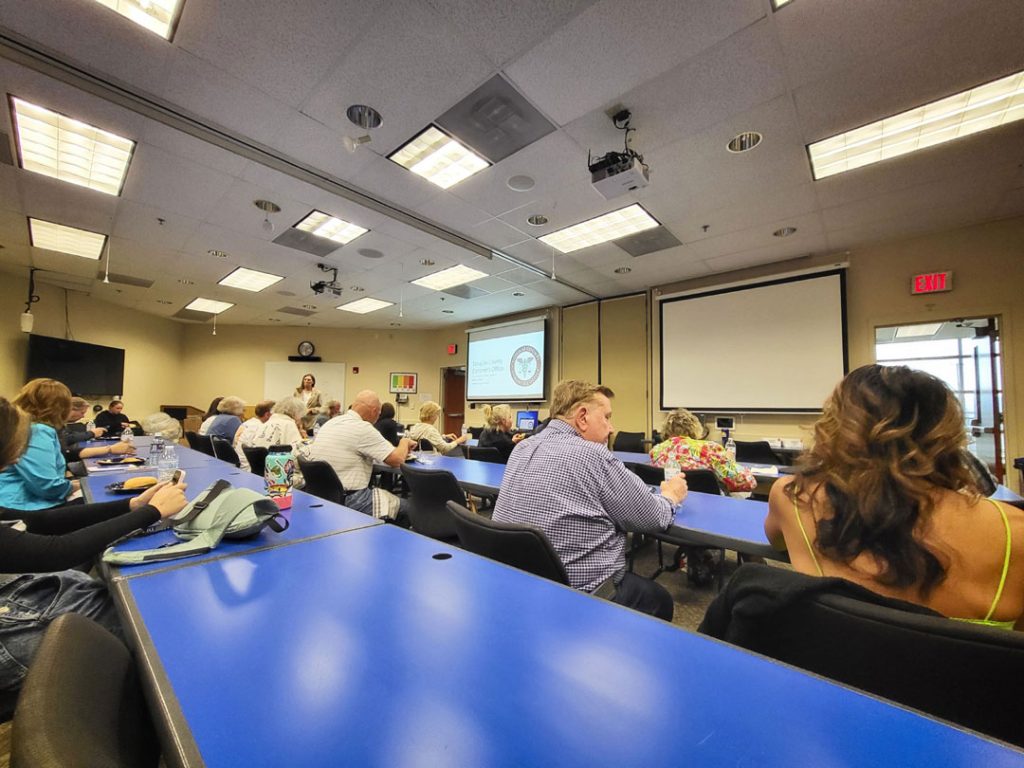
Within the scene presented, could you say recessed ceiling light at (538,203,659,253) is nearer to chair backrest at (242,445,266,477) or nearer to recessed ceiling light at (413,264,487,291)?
recessed ceiling light at (413,264,487,291)

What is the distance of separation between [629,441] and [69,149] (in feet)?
21.4

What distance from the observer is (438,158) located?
10.7 feet

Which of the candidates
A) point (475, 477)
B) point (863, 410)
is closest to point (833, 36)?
point (863, 410)

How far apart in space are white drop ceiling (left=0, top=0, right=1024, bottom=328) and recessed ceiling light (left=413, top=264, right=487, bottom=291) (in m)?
0.81

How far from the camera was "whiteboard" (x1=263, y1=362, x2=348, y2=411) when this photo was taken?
30.2 ft

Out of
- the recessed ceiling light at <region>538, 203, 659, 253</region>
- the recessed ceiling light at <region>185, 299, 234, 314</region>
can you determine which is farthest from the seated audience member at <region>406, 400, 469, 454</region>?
the recessed ceiling light at <region>185, 299, 234, 314</region>

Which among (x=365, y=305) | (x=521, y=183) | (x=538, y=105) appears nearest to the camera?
(x=538, y=105)

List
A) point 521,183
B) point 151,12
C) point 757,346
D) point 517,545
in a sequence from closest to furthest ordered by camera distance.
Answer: point 517,545
point 151,12
point 521,183
point 757,346

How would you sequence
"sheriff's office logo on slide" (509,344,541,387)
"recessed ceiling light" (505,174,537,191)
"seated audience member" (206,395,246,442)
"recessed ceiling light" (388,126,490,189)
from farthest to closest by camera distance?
"sheriff's office logo on slide" (509,344,541,387)
"seated audience member" (206,395,246,442)
"recessed ceiling light" (505,174,537,191)
"recessed ceiling light" (388,126,490,189)

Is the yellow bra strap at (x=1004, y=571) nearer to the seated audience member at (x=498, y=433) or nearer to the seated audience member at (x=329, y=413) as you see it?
the seated audience member at (x=498, y=433)

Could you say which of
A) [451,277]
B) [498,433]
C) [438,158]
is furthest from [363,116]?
[451,277]

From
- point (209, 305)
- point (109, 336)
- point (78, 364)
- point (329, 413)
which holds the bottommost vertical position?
point (329, 413)

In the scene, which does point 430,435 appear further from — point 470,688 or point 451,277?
point 470,688

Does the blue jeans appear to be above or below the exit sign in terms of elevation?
below
